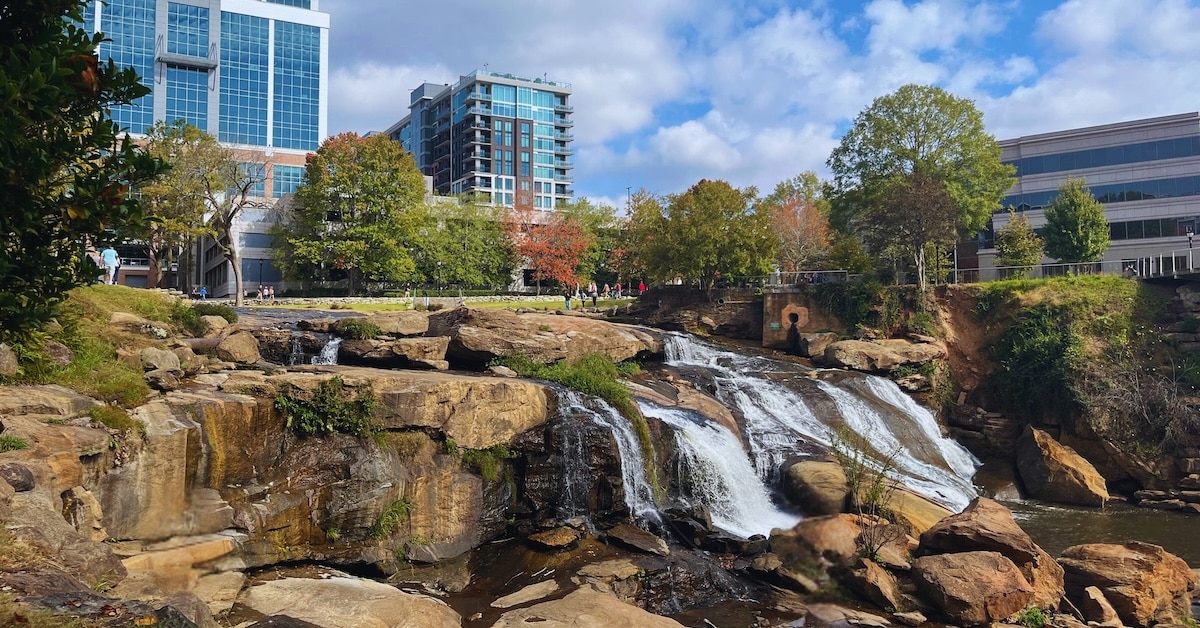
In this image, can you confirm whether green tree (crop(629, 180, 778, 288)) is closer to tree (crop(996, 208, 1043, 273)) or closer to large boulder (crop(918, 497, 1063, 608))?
tree (crop(996, 208, 1043, 273))

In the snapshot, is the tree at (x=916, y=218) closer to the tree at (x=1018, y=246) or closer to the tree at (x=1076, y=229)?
the tree at (x=1018, y=246)

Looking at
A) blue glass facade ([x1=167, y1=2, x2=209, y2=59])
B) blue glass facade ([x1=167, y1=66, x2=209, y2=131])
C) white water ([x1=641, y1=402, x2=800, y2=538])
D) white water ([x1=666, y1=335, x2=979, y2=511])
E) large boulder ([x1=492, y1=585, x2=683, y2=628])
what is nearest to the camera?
large boulder ([x1=492, y1=585, x2=683, y2=628])

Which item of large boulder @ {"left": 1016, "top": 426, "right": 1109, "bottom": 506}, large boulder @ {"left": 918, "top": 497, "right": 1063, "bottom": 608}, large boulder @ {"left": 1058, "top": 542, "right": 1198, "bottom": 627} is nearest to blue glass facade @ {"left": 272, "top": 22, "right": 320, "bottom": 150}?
large boulder @ {"left": 1016, "top": 426, "right": 1109, "bottom": 506}

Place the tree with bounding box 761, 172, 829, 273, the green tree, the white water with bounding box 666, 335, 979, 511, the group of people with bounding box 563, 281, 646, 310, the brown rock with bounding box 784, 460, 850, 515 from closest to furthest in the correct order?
the brown rock with bounding box 784, 460, 850, 515 → the white water with bounding box 666, 335, 979, 511 → the green tree → the tree with bounding box 761, 172, 829, 273 → the group of people with bounding box 563, 281, 646, 310

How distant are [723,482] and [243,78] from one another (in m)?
86.2

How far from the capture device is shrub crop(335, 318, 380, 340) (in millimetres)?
22453

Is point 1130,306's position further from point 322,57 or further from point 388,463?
point 322,57

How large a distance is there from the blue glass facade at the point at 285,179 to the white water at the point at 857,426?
6016 cm

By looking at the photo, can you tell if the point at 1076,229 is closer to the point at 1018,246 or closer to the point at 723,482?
the point at 1018,246

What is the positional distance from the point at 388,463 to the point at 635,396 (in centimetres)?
797

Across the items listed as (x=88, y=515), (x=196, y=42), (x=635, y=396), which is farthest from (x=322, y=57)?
(x=88, y=515)

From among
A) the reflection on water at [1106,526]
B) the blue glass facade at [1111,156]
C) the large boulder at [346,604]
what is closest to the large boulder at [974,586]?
the reflection on water at [1106,526]

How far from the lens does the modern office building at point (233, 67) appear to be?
80188 mm

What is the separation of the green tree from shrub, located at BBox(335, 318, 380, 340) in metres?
17.0
